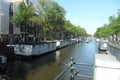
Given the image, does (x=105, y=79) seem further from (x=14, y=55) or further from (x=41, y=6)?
(x=41, y=6)

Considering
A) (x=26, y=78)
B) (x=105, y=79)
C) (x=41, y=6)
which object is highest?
(x=41, y=6)

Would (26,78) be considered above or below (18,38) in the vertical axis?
below

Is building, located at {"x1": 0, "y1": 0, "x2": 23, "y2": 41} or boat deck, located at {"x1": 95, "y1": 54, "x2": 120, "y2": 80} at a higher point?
building, located at {"x1": 0, "y1": 0, "x2": 23, "y2": 41}

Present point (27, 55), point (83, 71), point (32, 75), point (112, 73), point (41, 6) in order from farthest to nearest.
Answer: point (41, 6), point (27, 55), point (83, 71), point (32, 75), point (112, 73)

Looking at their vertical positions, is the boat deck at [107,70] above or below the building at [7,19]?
below

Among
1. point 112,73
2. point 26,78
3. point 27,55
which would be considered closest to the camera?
point 112,73

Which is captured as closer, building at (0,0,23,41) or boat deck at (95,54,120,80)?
boat deck at (95,54,120,80)

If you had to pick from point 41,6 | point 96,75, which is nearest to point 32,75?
point 96,75

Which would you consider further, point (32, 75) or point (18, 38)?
point (18, 38)

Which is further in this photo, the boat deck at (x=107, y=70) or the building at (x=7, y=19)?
the building at (x=7, y=19)

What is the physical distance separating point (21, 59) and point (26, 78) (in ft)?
42.8

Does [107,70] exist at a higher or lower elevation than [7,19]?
lower

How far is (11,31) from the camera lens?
56969 millimetres

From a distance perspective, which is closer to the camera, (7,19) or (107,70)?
(107,70)
